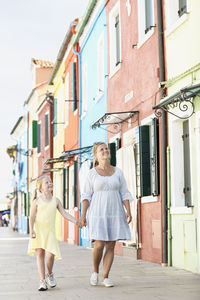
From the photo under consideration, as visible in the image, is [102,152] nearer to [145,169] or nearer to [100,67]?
[145,169]

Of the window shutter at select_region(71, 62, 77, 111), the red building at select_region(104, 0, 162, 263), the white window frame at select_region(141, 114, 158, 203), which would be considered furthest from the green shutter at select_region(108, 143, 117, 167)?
the window shutter at select_region(71, 62, 77, 111)

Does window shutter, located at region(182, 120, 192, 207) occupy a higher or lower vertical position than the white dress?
higher

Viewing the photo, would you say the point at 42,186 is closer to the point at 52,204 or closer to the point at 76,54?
the point at 52,204

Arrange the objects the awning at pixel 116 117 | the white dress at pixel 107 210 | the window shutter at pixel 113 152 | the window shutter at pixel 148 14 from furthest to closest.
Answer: the window shutter at pixel 113 152 < the awning at pixel 116 117 < the window shutter at pixel 148 14 < the white dress at pixel 107 210

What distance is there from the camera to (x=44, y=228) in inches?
324

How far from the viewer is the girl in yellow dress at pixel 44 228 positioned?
26.7 feet

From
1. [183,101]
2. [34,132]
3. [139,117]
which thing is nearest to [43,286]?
[183,101]

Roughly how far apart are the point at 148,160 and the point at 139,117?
1337 millimetres

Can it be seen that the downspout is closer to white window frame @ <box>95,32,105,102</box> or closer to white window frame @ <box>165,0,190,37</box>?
white window frame @ <box>165,0,190,37</box>

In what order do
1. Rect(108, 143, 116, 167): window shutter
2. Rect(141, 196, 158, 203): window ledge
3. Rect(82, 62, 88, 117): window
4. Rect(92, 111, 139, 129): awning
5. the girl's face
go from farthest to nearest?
1. Rect(82, 62, 88, 117): window
2. Rect(108, 143, 116, 167): window shutter
3. Rect(92, 111, 139, 129): awning
4. Rect(141, 196, 158, 203): window ledge
5. the girl's face

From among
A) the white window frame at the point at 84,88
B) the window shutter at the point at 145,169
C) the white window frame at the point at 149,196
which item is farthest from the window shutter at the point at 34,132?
the window shutter at the point at 145,169

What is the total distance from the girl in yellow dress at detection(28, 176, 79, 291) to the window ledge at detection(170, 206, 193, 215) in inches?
106

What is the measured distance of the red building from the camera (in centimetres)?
1210

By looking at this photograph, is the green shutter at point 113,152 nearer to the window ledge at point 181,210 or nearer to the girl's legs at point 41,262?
the window ledge at point 181,210
